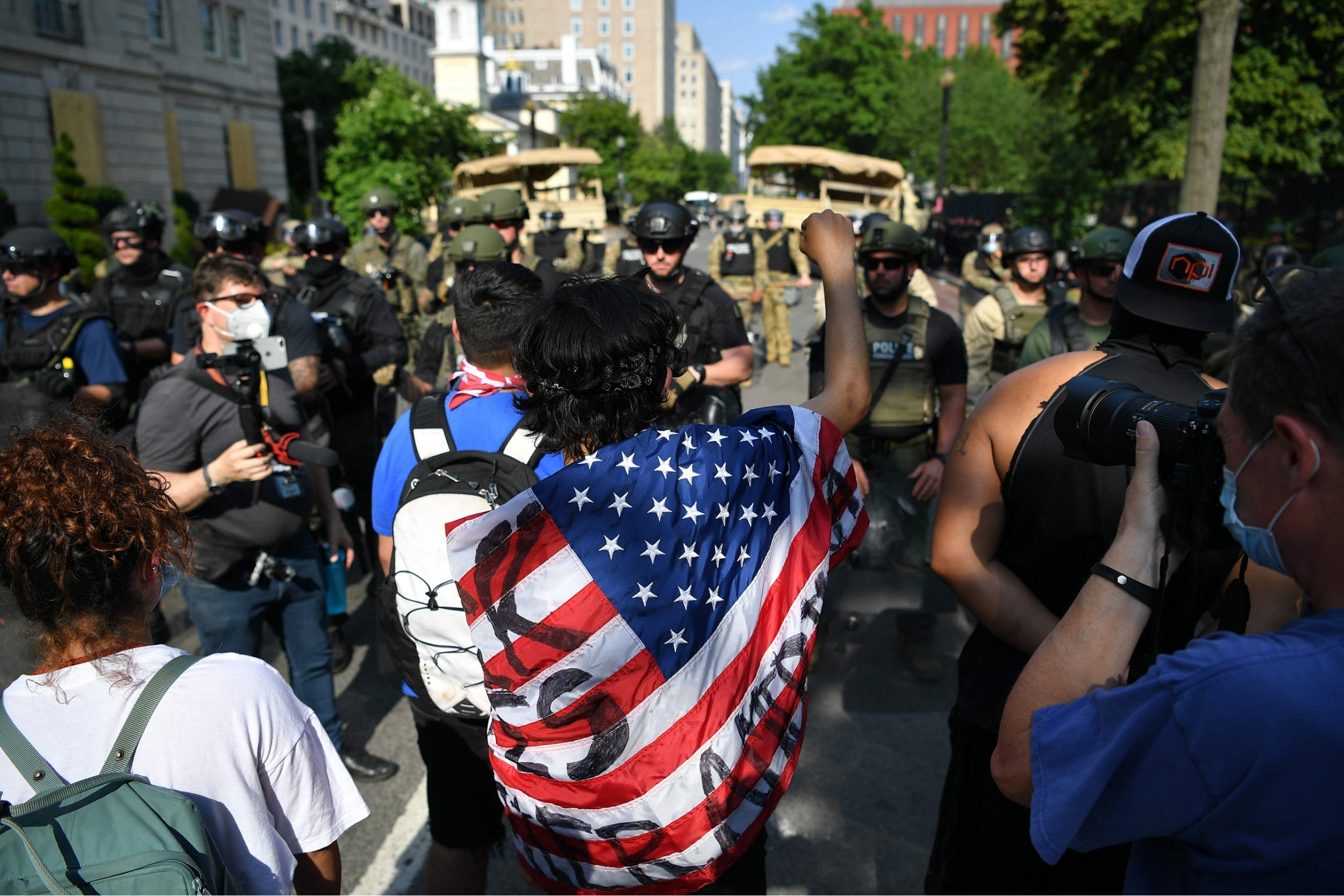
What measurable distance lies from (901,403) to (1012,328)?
1.56 meters

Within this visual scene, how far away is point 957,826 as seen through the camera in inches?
89.5

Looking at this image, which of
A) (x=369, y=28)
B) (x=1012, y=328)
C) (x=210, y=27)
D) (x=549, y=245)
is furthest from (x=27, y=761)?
(x=369, y=28)

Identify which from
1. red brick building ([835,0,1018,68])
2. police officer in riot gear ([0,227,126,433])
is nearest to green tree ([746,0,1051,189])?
police officer in riot gear ([0,227,126,433])

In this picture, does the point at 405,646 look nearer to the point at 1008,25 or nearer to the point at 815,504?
the point at 815,504

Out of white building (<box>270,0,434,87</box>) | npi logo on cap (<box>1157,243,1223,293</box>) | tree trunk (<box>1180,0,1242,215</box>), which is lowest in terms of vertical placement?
npi logo on cap (<box>1157,243,1223,293</box>)

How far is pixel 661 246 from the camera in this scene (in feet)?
14.7

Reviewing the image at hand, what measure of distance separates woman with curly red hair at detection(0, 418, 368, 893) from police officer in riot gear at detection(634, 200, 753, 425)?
2871 millimetres

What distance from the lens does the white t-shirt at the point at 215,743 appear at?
140 centimetres

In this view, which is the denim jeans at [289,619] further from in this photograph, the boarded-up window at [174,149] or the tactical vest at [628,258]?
the boarded-up window at [174,149]

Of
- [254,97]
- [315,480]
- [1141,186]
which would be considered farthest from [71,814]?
[254,97]

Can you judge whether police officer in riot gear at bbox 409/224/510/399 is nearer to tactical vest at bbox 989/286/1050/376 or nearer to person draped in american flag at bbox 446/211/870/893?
person draped in american flag at bbox 446/211/870/893

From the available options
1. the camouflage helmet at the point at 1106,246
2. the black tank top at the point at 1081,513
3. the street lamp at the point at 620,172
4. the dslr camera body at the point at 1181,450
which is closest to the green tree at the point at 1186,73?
the camouflage helmet at the point at 1106,246

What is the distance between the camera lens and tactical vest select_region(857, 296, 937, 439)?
14.0ft

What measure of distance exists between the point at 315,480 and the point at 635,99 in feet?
457
